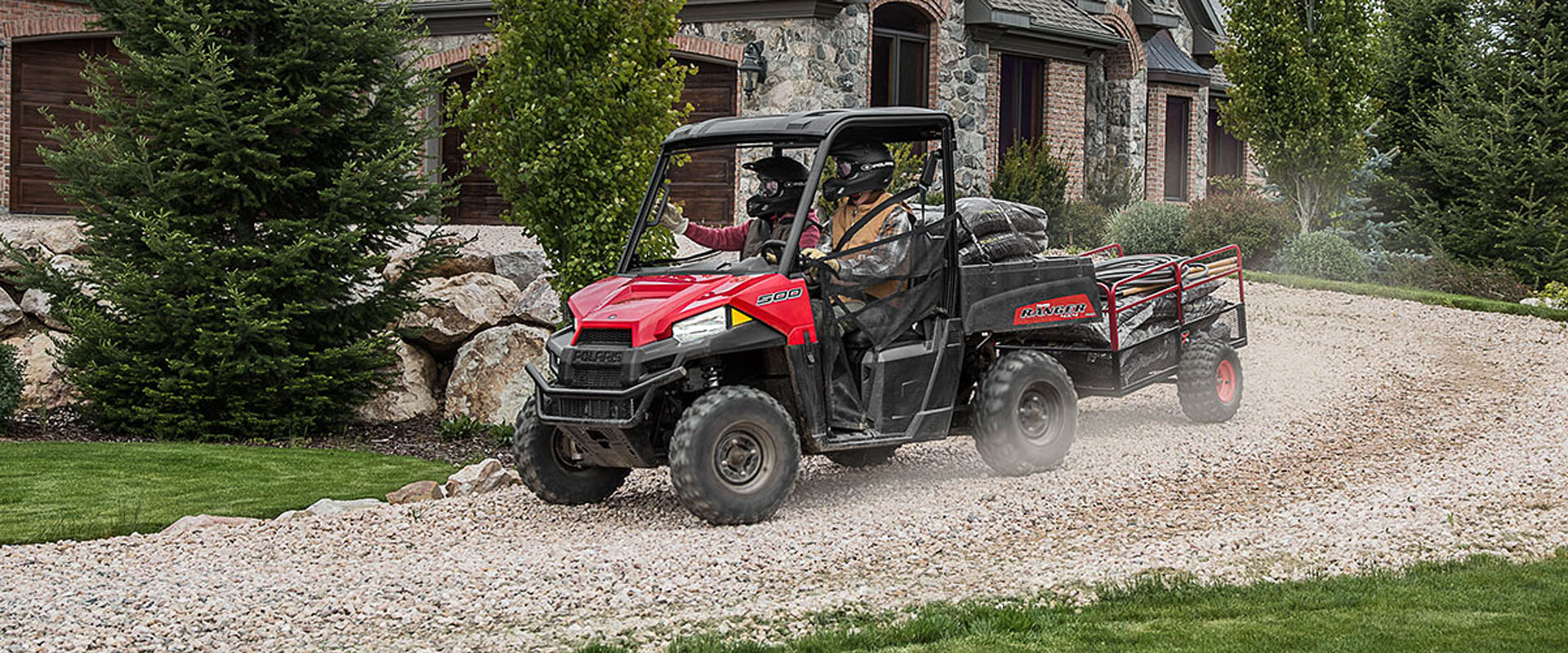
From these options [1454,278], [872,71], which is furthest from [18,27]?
[1454,278]

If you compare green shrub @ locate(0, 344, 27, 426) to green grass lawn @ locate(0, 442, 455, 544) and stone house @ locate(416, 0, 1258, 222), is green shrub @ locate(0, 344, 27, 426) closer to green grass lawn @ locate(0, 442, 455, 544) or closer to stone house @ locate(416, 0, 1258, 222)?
green grass lawn @ locate(0, 442, 455, 544)

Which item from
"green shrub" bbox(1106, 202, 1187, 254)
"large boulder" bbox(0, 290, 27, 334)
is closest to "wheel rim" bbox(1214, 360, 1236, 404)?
"green shrub" bbox(1106, 202, 1187, 254)

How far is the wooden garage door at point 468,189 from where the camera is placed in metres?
24.2

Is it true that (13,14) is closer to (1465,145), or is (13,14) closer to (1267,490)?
(1267,490)

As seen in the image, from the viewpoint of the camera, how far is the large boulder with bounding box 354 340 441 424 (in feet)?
45.1

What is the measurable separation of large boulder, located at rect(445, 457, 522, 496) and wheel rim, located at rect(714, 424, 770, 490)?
2.30 meters

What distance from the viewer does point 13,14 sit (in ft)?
69.5

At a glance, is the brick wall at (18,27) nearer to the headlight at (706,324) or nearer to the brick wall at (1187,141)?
the headlight at (706,324)

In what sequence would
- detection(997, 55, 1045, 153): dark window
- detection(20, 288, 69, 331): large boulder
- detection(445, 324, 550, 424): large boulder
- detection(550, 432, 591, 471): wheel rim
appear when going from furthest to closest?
detection(997, 55, 1045, 153): dark window
detection(20, 288, 69, 331): large boulder
detection(445, 324, 550, 424): large boulder
detection(550, 432, 591, 471): wheel rim

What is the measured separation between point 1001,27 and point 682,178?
5364 mm

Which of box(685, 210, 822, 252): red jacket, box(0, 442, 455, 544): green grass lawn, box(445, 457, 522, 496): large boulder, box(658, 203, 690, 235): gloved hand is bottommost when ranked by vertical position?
box(0, 442, 455, 544): green grass lawn

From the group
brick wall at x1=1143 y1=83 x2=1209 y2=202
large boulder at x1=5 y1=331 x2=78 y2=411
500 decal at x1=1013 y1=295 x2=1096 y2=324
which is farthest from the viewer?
brick wall at x1=1143 y1=83 x2=1209 y2=202

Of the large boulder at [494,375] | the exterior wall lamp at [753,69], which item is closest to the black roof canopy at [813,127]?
the large boulder at [494,375]

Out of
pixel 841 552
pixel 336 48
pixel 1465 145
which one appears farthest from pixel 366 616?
pixel 1465 145
